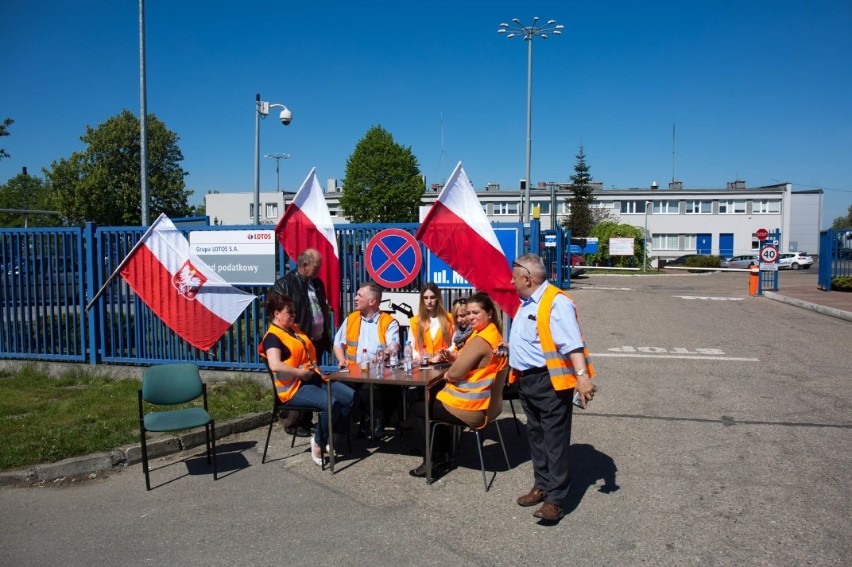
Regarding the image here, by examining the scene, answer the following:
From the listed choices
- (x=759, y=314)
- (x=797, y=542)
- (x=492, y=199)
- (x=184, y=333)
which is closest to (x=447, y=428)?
(x=797, y=542)

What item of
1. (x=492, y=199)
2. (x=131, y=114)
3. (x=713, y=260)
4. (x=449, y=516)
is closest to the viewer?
(x=449, y=516)

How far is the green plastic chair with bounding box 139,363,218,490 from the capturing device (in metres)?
5.83

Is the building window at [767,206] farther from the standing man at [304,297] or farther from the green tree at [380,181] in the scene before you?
the standing man at [304,297]

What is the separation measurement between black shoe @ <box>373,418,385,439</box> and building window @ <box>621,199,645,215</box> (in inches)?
2676

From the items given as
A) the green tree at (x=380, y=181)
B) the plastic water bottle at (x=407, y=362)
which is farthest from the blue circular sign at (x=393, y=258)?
the green tree at (x=380, y=181)

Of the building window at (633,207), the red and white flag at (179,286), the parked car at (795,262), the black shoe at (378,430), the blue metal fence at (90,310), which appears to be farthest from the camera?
the building window at (633,207)

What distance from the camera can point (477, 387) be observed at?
18.4 ft

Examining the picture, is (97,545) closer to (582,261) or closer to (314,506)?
(314,506)

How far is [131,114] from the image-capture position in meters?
35.5

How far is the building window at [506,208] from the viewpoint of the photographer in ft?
236

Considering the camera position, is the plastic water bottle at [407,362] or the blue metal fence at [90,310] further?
the blue metal fence at [90,310]

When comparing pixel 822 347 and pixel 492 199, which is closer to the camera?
pixel 822 347

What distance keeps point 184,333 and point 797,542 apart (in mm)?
7725

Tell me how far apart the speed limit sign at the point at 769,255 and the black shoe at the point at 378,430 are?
881 inches
